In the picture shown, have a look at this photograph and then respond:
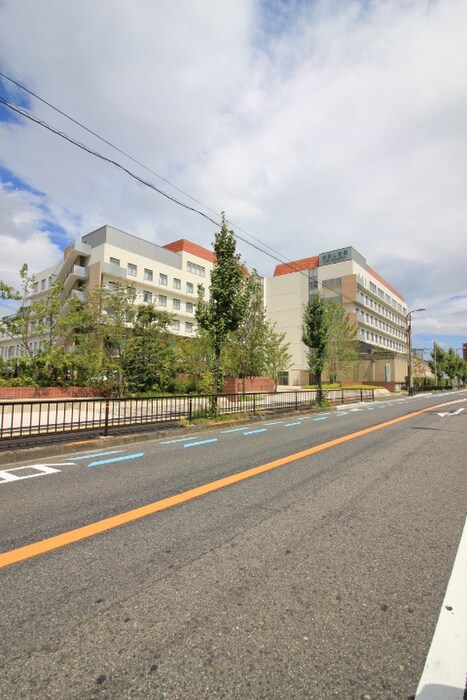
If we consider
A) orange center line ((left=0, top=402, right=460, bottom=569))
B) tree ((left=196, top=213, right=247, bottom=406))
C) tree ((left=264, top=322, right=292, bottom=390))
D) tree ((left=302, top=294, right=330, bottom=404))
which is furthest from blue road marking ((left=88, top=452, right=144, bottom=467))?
tree ((left=264, top=322, right=292, bottom=390))

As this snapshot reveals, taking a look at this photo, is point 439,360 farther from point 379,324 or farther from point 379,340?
point 379,324

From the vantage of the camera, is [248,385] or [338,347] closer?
[248,385]

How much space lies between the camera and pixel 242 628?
6.93ft

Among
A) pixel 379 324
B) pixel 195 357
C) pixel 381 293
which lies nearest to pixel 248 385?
pixel 195 357

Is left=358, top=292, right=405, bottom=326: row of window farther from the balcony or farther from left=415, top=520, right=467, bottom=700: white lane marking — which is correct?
left=415, top=520, right=467, bottom=700: white lane marking

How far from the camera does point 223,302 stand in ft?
44.1

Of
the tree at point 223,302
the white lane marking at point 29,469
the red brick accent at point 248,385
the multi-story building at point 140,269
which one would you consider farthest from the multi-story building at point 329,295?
the white lane marking at point 29,469

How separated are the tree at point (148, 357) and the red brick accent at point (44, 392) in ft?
7.38

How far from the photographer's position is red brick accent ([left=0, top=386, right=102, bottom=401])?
1917cm

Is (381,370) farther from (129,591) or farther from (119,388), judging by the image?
(129,591)

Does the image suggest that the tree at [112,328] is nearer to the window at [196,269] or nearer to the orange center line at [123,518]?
the orange center line at [123,518]

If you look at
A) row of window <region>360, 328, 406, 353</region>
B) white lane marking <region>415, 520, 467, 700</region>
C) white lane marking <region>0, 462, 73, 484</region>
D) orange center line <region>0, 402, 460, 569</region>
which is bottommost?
white lane marking <region>0, 462, 73, 484</region>

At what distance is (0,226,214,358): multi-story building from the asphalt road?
32.5 metres

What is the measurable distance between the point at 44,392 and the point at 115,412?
842cm
